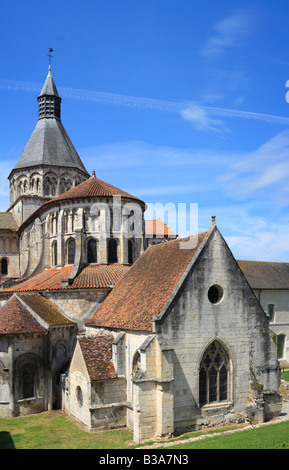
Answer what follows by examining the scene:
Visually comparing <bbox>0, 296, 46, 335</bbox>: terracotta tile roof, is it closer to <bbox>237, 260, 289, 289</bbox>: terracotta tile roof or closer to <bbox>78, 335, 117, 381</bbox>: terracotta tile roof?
<bbox>78, 335, 117, 381</bbox>: terracotta tile roof

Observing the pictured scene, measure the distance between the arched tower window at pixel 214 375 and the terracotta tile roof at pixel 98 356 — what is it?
4.51m

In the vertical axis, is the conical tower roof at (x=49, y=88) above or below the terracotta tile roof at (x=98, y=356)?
above

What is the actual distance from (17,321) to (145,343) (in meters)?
9.80

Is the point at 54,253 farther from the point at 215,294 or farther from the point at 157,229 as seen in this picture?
the point at 157,229

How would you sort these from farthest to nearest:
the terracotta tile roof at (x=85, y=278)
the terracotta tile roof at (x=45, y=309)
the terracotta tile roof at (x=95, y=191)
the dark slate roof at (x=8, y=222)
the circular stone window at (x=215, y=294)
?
the dark slate roof at (x=8, y=222) < the terracotta tile roof at (x=95, y=191) < the terracotta tile roof at (x=85, y=278) < the terracotta tile roof at (x=45, y=309) < the circular stone window at (x=215, y=294)

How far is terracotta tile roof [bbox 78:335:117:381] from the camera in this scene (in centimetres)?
2158

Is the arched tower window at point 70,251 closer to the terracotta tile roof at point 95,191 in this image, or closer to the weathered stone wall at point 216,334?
the terracotta tile roof at point 95,191

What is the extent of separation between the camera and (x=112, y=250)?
34.1 metres

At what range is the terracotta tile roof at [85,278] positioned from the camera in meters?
28.8

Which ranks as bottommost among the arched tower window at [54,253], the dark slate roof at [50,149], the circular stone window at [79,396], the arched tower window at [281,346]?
the arched tower window at [281,346]

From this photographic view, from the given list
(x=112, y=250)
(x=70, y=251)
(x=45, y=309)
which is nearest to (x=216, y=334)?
(x=45, y=309)

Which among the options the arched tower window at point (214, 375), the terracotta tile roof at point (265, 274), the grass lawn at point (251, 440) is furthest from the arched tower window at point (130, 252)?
the grass lawn at point (251, 440)

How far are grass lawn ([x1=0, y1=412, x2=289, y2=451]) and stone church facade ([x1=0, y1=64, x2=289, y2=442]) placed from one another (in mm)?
745
